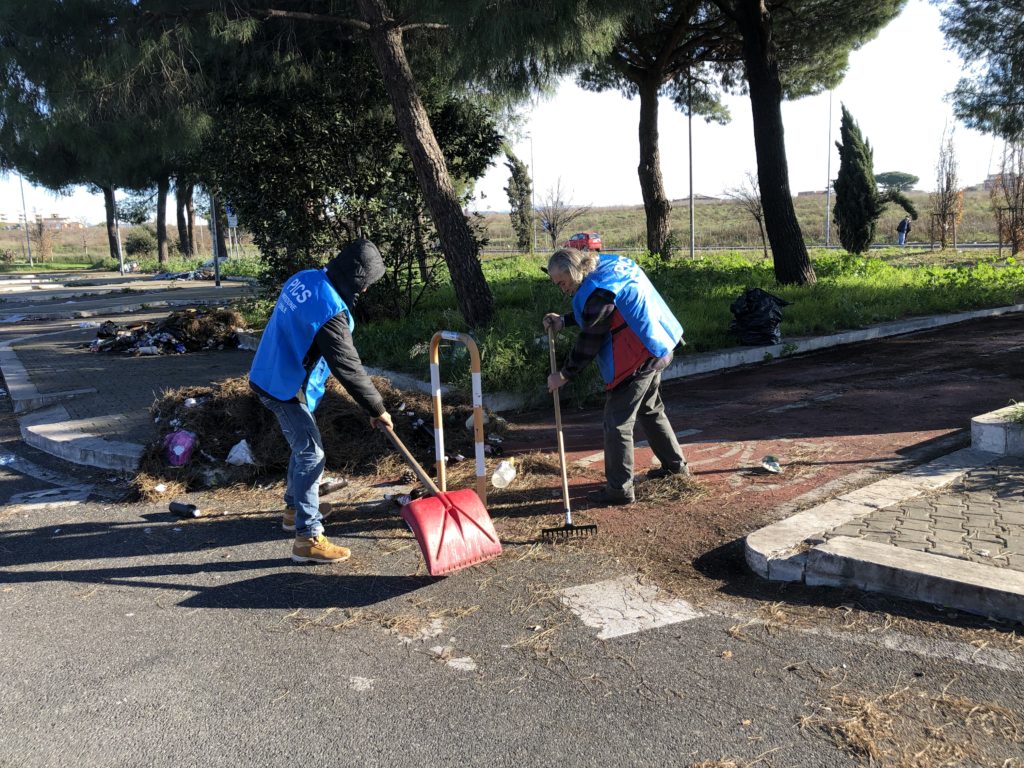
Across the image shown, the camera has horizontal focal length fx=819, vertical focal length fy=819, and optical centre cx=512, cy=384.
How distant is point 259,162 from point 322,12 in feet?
7.39

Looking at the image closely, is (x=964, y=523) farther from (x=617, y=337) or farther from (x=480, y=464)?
(x=480, y=464)

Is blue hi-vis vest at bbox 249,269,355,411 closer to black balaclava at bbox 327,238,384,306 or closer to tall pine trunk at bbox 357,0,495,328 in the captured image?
black balaclava at bbox 327,238,384,306

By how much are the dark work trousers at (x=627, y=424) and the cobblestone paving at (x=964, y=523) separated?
1.31 metres

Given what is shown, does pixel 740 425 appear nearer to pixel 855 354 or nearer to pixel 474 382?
pixel 474 382

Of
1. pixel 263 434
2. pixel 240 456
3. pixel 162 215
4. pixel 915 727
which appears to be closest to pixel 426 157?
pixel 263 434

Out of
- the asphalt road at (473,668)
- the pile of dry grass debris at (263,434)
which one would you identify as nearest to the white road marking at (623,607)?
the asphalt road at (473,668)

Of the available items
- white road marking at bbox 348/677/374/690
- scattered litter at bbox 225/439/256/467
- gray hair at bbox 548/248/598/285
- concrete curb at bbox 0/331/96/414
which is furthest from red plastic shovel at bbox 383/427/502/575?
concrete curb at bbox 0/331/96/414

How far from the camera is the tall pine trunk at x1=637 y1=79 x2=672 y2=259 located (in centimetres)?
1914

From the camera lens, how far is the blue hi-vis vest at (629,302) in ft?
16.0

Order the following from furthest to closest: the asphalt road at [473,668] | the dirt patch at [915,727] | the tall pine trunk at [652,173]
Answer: the tall pine trunk at [652,173] → the asphalt road at [473,668] → the dirt patch at [915,727]

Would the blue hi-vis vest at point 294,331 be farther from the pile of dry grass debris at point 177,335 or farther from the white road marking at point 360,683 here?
the pile of dry grass debris at point 177,335

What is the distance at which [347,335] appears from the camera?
14.4ft

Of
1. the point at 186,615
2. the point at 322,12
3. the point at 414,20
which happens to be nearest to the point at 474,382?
the point at 186,615

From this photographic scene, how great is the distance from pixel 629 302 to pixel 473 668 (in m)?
2.44
